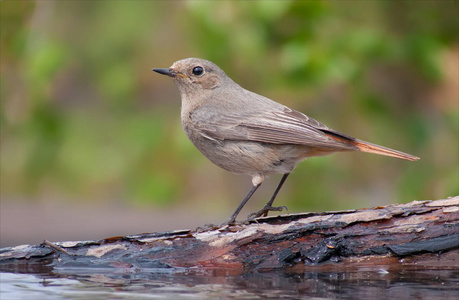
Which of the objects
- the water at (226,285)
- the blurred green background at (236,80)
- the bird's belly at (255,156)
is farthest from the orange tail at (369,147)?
the blurred green background at (236,80)

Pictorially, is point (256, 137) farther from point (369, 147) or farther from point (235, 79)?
point (235, 79)

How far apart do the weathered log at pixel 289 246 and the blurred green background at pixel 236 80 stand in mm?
3138

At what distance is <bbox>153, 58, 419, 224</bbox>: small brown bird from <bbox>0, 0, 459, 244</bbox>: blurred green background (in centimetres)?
188

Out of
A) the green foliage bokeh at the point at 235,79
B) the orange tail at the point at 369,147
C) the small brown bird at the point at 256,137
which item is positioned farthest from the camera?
the green foliage bokeh at the point at 235,79

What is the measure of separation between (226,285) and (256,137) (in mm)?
1722

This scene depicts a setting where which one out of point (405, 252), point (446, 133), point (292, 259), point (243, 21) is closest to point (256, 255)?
point (292, 259)

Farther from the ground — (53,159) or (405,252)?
(53,159)

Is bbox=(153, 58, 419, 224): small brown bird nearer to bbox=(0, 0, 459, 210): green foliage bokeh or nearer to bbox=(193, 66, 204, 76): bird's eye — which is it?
bbox=(193, 66, 204, 76): bird's eye

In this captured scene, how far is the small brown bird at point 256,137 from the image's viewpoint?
529 centimetres

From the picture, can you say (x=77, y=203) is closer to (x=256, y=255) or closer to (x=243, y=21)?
(x=243, y=21)

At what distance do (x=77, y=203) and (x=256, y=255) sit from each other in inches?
161

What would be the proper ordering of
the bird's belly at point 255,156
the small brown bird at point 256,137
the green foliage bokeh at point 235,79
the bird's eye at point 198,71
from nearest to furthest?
the small brown bird at point 256,137 < the bird's belly at point 255,156 < the bird's eye at point 198,71 < the green foliage bokeh at point 235,79

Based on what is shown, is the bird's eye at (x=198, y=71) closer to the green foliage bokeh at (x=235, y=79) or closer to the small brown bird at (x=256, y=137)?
the small brown bird at (x=256, y=137)

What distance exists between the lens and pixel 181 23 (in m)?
9.01
